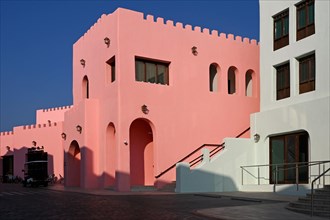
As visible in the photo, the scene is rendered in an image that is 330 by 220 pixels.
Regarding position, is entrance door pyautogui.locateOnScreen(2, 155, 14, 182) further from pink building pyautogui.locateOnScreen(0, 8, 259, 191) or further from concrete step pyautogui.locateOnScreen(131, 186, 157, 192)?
concrete step pyautogui.locateOnScreen(131, 186, 157, 192)

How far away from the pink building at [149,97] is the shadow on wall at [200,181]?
2900 millimetres

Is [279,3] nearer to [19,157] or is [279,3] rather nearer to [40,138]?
[40,138]

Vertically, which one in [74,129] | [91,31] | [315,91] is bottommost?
[74,129]

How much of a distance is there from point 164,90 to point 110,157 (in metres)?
4.60

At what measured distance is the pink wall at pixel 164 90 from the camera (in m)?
21.5

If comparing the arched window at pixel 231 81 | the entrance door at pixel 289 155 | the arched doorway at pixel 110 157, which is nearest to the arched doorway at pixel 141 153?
the arched doorway at pixel 110 157

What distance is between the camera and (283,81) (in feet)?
67.2

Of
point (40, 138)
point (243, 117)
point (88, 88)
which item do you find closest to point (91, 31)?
point (88, 88)

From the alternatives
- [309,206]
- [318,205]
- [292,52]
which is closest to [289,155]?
[292,52]

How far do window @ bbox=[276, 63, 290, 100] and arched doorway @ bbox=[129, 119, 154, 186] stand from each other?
729cm

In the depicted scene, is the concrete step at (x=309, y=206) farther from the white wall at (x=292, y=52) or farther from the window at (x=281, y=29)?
the window at (x=281, y=29)

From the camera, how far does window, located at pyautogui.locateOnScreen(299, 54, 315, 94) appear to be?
18438 millimetres

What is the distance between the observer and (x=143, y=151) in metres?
24.2

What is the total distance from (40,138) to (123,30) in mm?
16992
